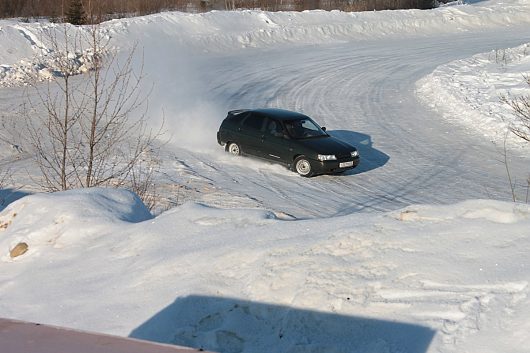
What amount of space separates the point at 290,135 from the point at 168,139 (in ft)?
14.1

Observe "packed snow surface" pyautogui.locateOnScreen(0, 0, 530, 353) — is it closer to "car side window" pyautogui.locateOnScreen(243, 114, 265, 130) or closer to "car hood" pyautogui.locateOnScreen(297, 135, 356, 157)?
"car hood" pyautogui.locateOnScreen(297, 135, 356, 157)

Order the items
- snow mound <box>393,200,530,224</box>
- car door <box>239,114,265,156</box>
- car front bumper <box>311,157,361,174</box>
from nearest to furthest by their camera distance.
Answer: snow mound <box>393,200,530,224</box>
car front bumper <box>311,157,361,174</box>
car door <box>239,114,265,156</box>

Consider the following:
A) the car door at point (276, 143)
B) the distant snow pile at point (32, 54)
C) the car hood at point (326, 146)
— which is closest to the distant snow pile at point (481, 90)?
the car hood at point (326, 146)

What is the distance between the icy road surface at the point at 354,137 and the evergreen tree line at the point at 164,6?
11.3m

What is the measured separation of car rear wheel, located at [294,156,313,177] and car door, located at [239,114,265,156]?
1227 mm

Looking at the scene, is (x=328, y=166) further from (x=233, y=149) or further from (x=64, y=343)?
(x=64, y=343)

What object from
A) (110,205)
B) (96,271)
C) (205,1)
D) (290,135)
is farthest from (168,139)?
(205,1)

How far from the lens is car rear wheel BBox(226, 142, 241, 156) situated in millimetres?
19234

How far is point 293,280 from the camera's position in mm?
5941

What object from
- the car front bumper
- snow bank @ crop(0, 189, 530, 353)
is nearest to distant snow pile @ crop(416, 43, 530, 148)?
the car front bumper

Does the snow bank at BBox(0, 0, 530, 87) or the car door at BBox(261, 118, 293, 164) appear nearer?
the car door at BBox(261, 118, 293, 164)

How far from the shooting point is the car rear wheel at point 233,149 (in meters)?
19.2

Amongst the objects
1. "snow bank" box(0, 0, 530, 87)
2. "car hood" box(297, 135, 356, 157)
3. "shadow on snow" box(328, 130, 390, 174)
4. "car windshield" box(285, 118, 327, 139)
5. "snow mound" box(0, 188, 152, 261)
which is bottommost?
"shadow on snow" box(328, 130, 390, 174)

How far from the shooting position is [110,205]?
8430mm
